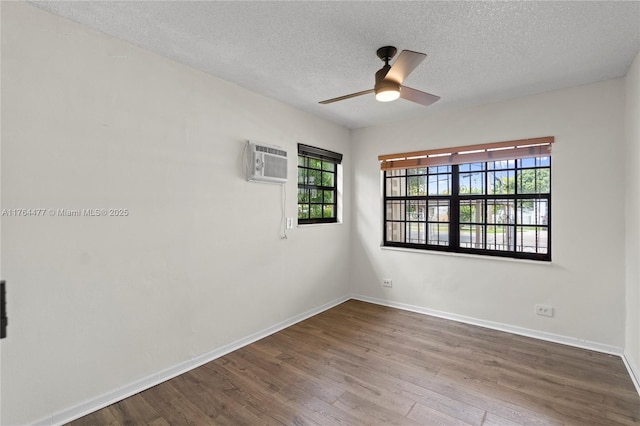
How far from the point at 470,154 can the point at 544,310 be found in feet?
6.10

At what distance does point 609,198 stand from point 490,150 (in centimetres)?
114

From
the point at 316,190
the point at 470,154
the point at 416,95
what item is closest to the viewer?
the point at 416,95

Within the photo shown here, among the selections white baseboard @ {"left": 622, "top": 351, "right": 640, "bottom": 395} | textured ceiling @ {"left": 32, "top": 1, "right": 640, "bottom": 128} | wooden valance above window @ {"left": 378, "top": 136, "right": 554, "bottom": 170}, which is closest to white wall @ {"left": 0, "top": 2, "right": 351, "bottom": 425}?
textured ceiling @ {"left": 32, "top": 1, "right": 640, "bottom": 128}

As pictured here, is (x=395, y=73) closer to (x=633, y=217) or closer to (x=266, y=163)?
(x=266, y=163)

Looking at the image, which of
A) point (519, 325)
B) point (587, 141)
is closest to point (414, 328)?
point (519, 325)

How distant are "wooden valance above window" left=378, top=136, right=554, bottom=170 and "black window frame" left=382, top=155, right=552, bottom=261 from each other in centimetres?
11

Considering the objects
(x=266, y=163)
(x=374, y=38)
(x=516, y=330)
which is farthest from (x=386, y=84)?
(x=516, y=330)

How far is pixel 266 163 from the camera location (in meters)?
3.16

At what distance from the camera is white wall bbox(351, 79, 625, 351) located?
9.27 ft

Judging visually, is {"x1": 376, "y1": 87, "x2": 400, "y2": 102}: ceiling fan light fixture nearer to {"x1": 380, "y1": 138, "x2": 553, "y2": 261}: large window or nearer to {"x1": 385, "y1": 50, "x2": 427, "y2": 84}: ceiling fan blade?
{"x1": 385, "y1": 50, "x2": 427, "y2": 84}: ceiling fan blade

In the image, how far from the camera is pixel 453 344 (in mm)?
3037

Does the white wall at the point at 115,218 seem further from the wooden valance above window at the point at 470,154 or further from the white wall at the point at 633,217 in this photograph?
the white wall at the point at 633,217

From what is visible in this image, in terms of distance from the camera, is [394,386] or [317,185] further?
[317,185]

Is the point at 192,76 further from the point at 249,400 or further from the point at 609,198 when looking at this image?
the point at 609,198
